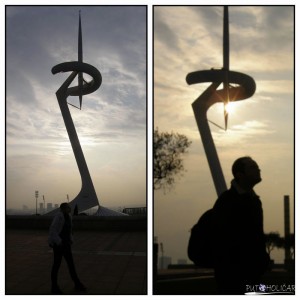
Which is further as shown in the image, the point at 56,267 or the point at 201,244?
the point at 56,267

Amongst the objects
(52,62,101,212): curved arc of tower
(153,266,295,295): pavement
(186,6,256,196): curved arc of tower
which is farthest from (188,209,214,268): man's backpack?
(52,62,101,212): curved arc of tower

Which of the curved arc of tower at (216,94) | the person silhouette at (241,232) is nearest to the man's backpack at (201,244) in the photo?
the person silhouette at (241,232)

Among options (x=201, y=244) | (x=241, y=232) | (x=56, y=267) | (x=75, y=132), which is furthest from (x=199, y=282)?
(x=75, y=132)

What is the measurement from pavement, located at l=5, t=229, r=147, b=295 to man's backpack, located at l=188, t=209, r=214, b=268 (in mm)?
2351

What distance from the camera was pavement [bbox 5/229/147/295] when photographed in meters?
4.44

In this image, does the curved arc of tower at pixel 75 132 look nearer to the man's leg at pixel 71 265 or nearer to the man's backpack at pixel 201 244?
the man's leg at pixel 71 265

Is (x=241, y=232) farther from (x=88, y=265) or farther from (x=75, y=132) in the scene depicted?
(x=75, y=132)

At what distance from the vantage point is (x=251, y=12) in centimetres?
432

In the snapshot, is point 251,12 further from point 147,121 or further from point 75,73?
point 75,73

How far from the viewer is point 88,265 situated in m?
5.88

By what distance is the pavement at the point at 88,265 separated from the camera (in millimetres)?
4441

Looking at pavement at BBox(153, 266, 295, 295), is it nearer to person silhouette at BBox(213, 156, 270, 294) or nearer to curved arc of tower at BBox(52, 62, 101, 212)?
person silhouette at BBox(213, 156, 270, 294)

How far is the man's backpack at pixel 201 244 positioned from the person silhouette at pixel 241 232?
4.4 inches

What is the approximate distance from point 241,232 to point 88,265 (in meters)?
3.99
